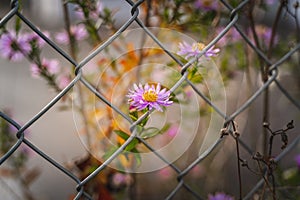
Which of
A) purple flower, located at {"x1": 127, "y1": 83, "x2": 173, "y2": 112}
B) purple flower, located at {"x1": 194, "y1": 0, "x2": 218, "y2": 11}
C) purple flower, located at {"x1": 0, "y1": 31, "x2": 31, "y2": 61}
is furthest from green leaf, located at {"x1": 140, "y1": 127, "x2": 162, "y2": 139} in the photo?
purple flower, located at {"x1": 194, "y1": 0, "x2": 218, "y2": 11}

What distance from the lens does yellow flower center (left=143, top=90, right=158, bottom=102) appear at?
0.79 meters

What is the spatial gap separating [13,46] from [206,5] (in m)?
0.52

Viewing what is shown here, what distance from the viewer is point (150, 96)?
79cm

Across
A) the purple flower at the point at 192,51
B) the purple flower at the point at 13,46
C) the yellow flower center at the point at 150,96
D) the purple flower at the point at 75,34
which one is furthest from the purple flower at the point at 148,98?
the purple flower at the point at 75,34

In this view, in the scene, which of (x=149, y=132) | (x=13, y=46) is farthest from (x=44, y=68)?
(x=149, y=132)

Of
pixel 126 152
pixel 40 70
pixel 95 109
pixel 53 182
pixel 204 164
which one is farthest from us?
pixel 53 182

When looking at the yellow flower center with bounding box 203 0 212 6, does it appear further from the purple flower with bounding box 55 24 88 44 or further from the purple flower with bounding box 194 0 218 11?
the purple flower with bounding box 55 24 88 44

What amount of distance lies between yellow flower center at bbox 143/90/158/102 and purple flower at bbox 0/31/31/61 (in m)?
0.40

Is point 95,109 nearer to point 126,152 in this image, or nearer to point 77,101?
point 77,101

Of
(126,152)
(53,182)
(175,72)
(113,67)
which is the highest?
(53,182)

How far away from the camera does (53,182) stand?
2.01m

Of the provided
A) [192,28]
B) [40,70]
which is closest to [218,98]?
[192,28]

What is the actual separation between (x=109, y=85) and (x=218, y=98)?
0.33 m

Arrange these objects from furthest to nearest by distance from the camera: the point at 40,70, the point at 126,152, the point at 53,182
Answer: the point at 53,182
the point at 40,70
the point at 126,152
